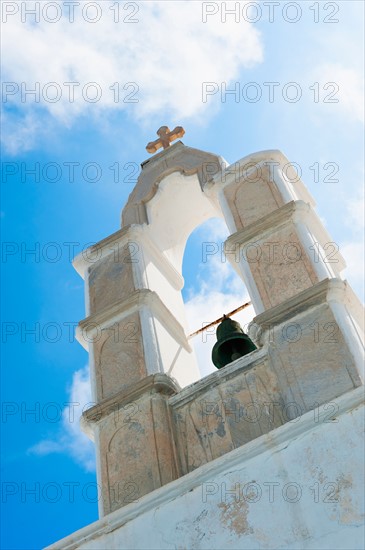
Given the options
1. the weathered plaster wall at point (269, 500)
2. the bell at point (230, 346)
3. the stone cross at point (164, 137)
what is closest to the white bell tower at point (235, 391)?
the weathered plaster wall at point (269, 500)

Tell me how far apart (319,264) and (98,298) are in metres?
1.95

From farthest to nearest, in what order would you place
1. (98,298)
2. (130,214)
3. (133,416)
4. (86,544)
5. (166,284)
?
(130,214) → (166,284) → (98,298) → (133,416) → (86,544)

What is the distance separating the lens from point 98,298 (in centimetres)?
675

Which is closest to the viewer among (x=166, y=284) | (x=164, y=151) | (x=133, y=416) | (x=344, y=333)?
(x=344, y=333)

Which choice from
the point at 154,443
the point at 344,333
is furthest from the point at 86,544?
the point at 344,333

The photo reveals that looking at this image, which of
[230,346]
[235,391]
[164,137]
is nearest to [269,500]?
[235,391]

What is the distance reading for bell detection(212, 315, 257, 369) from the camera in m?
6.47

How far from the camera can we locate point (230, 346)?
654 centimetres

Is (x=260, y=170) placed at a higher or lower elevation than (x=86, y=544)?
higher

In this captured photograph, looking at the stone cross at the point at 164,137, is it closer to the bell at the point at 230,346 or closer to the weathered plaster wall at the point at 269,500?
the bell at the point at 230,346

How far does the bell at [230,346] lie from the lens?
6.47 m

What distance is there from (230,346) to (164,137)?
10.1 feet

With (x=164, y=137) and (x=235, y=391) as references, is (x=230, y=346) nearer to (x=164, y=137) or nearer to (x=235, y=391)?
(x=235, y=391)

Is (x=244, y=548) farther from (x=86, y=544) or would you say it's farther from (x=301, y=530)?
(x=86, y=544)
